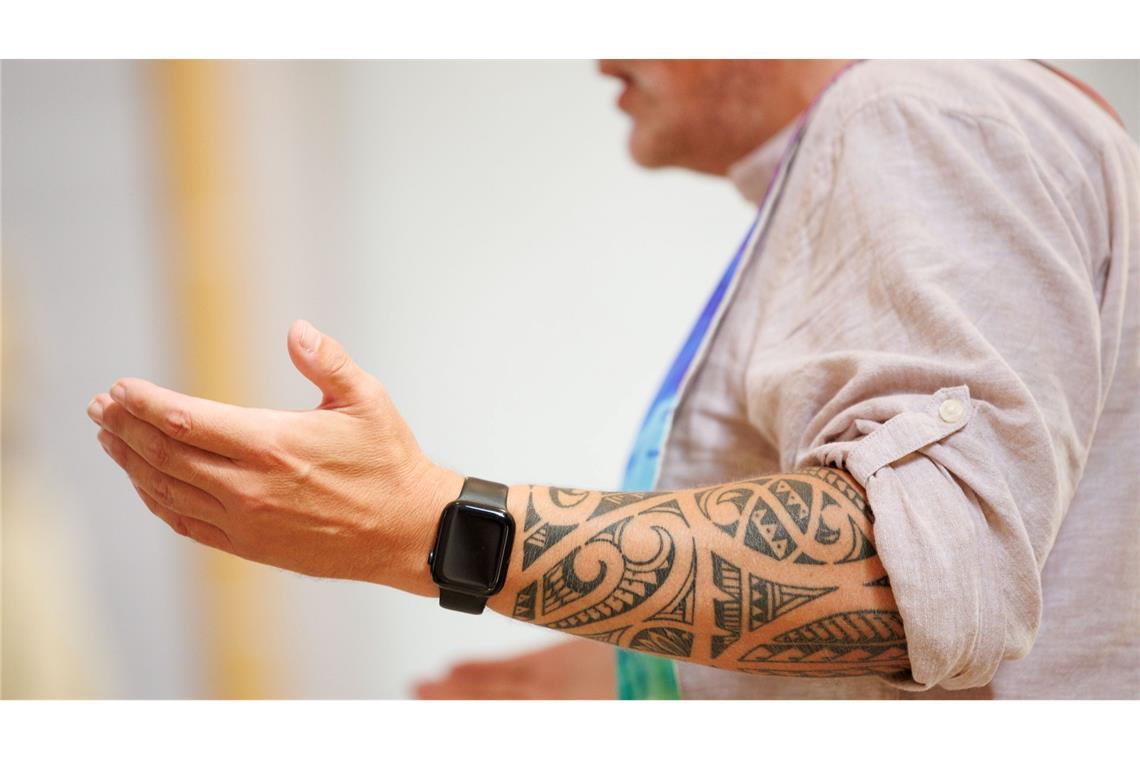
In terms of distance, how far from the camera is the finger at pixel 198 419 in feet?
1.78

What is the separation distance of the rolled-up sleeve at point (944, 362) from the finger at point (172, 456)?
0.42 meters

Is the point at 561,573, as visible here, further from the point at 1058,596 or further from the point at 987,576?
the point at 1058,596

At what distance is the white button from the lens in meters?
0.54

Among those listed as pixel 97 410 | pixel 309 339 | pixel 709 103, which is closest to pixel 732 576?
pixel 309 339

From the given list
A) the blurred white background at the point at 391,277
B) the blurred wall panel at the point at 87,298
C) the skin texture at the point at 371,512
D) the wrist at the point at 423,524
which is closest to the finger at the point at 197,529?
the skin texture at the point at 371,512

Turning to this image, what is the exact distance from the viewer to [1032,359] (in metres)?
0.59

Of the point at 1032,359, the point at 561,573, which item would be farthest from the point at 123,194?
the point at 1032,359

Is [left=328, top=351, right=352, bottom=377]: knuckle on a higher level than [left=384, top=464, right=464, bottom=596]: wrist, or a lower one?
higher

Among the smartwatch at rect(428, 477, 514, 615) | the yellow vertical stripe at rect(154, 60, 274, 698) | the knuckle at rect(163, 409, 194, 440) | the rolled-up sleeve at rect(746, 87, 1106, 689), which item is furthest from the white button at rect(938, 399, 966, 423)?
the yellow vertical stripe at rect(154, 60, 274, 698)

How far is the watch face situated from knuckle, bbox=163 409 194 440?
0.60ft

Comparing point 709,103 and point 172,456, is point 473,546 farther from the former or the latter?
point 709,103

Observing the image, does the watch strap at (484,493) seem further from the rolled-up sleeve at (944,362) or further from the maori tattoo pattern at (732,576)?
the rolled-up sleeve at (944,362)

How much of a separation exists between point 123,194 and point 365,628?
86cm

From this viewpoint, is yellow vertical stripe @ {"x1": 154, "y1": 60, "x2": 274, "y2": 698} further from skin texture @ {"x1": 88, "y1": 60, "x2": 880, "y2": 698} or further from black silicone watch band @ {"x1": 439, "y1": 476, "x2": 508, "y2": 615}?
black silicone watch band @ {"x1": 439, "y1": 476, "x2": 508, "y2": 615}
